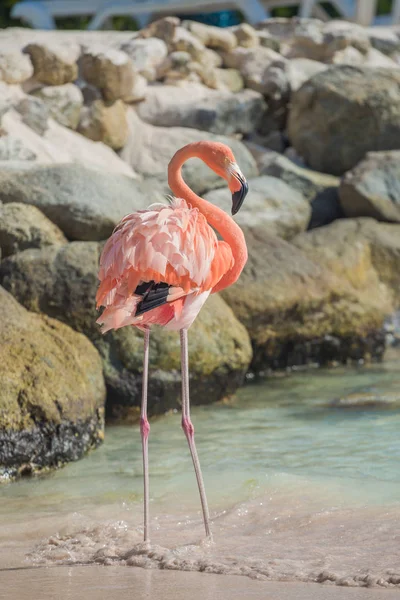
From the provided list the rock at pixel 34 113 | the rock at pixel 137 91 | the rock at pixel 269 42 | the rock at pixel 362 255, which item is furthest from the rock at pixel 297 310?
the rock at pixel 269 42

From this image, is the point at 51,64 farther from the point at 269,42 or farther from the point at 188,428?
the point at 188,428

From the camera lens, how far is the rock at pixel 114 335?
7.16 metres

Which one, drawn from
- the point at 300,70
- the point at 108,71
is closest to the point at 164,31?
the point at 300,70

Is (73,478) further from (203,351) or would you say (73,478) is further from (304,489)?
(203,351)

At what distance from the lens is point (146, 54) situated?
14812 millimetres

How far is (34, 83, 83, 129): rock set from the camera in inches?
494

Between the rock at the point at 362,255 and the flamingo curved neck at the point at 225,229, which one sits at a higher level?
the flamingo curved neck at the point at 225,229

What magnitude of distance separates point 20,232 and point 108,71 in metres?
5.73

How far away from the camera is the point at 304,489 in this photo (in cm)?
515

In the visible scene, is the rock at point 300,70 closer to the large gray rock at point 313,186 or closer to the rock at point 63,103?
the large gray rock at point 313,186

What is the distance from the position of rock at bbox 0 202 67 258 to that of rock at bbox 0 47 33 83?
190 inches

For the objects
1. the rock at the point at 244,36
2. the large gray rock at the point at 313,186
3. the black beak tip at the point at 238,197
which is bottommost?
the large gray rock at the point at 313,186

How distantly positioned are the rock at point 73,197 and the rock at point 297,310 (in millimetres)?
1249

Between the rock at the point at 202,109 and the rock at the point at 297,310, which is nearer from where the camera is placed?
the rock at the point at 297,310
